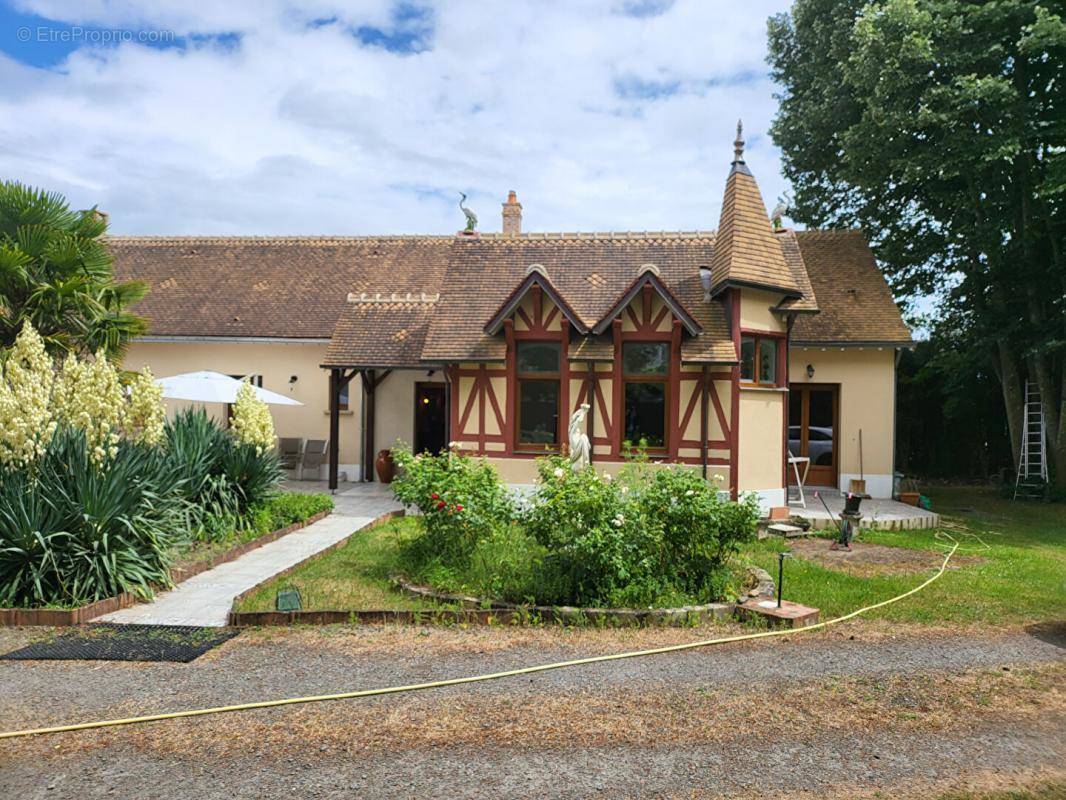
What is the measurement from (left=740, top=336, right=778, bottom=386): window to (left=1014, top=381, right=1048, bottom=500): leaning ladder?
8.53 metres

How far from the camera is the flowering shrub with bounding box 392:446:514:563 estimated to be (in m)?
7.82

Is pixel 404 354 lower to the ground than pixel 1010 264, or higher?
lower

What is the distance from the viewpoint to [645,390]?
13.0 meters

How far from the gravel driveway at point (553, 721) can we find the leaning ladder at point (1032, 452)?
1294 centimetres

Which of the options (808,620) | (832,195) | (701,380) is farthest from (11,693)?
(832,195)

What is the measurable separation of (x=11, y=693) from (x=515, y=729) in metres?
3.63

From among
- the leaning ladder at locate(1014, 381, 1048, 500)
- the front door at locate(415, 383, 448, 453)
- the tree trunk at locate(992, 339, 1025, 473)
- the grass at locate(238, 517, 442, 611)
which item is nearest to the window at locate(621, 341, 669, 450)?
the grass at locate(238, 517, 442, 611)

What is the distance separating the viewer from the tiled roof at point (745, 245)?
41.5ft

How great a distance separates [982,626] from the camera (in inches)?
273

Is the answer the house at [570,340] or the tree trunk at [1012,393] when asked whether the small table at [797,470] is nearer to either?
the house at [570,340]

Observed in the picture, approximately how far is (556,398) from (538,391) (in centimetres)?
36

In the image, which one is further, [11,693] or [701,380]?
[701,380]

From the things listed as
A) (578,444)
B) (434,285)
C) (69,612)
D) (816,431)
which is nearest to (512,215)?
(434,285)

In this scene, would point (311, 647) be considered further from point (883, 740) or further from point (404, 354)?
point (404, 354)
